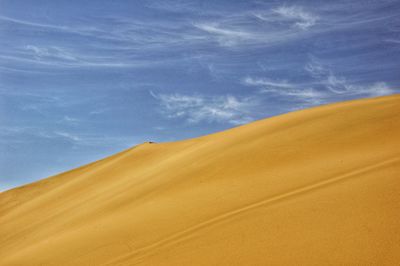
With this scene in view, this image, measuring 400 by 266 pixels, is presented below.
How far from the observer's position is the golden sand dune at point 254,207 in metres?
5.48

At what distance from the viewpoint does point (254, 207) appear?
6.96m

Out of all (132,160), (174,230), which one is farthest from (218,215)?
(132,160)

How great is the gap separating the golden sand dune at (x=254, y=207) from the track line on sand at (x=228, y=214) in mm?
20

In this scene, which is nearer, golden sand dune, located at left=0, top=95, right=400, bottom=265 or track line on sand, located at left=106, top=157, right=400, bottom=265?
golden sand dune, located at left=0, top=95, right=400, bottom=265

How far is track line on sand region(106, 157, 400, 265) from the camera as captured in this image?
6.56 metres

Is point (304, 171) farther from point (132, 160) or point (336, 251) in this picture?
point (132, 160)

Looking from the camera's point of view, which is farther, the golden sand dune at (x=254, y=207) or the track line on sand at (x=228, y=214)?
the track line on sand at (x=228, y=214)

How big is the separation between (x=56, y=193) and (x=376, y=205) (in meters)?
12.6

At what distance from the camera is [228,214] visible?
702cm

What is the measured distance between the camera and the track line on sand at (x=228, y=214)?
656cm

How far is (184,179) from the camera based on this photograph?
1028 centimetres

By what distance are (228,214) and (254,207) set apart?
1.39 ft

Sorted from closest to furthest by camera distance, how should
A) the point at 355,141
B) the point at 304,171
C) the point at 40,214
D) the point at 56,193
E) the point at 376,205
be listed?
the point at 376,205, the point at 304,171, the point at 355,141, the point at 40,214, the point at 56,193

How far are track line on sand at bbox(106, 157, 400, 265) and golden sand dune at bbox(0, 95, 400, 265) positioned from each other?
20 millimetres
